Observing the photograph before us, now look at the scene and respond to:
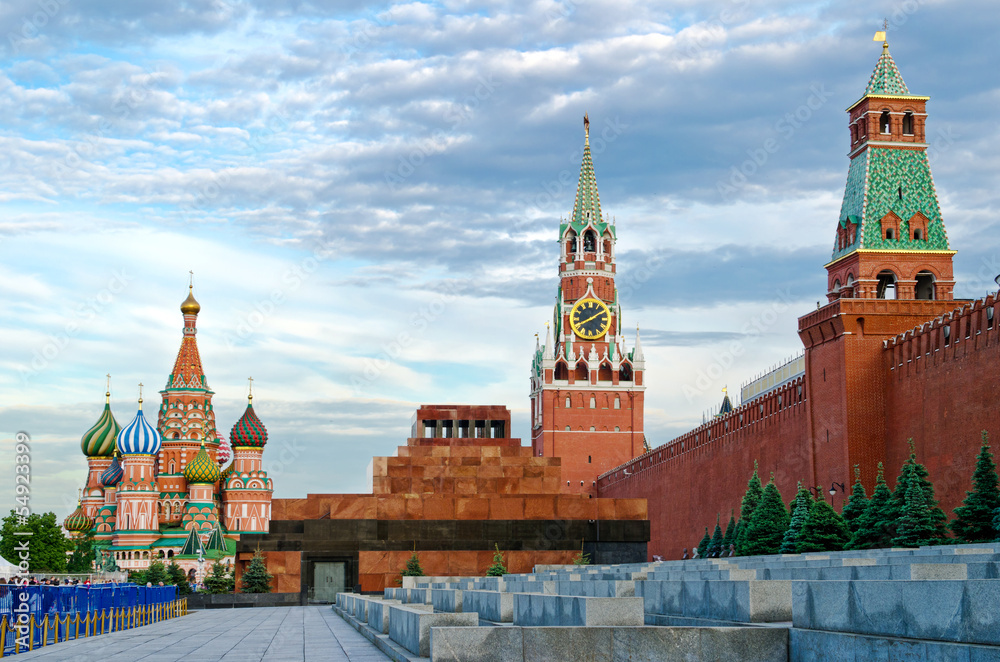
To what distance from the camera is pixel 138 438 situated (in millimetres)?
83625

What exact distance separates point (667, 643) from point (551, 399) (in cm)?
7207

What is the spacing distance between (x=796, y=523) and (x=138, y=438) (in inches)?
2541

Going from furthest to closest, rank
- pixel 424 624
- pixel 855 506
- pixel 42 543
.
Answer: pixel 42 543 → pixel 855 506 → pixel 424 624

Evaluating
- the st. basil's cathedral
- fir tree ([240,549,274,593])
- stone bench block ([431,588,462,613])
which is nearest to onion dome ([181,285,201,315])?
the st. basil's cathedral

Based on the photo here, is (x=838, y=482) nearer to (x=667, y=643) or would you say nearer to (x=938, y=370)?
(x=938, y=370)

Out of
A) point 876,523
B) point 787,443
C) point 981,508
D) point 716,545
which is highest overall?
point 787,443

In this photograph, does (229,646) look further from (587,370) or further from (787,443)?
(587,370)

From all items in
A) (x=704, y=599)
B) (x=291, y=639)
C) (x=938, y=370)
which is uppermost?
(x=938, y=370)

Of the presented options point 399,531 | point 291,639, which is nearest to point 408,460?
point 399,531

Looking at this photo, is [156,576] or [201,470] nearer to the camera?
[156,576]

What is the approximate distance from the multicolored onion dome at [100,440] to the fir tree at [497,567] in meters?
64.1

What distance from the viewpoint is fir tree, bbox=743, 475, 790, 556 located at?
1235 inches

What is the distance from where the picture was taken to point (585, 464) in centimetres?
7712

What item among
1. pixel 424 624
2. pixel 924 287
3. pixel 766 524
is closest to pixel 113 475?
pixel 766 524
